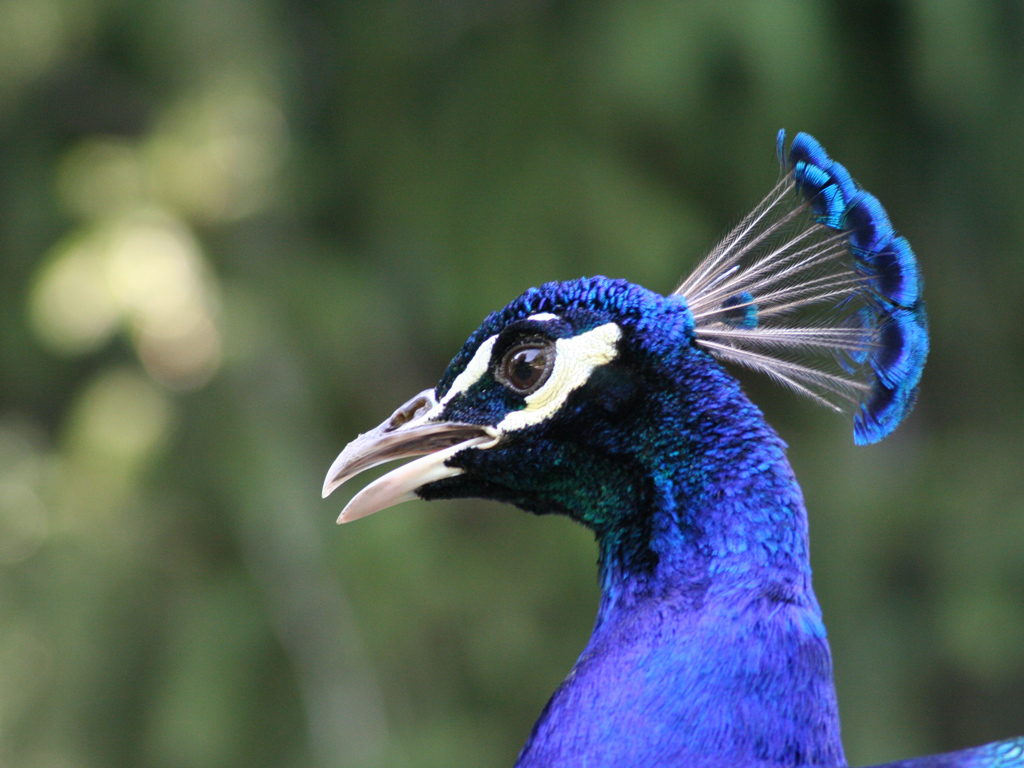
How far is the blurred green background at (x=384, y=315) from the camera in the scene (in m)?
1.98

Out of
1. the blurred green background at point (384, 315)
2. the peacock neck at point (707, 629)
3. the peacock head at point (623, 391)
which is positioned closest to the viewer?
the peacock neck at point (707, 629)

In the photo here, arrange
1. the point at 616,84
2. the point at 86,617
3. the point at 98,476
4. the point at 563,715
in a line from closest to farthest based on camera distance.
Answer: the point at 563,715
the point at 616,84
the point at 98,476
the point at 86,617

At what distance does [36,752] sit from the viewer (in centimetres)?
236

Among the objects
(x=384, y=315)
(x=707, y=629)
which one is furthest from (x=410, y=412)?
(x=384, y=315)

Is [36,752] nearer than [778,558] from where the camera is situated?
No

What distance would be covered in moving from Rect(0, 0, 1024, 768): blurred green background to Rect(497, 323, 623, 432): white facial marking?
3.67 feet

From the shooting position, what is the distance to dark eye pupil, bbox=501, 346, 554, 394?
2.84ft

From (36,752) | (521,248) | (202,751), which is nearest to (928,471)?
(521,248)

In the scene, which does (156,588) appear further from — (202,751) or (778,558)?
(778,558)

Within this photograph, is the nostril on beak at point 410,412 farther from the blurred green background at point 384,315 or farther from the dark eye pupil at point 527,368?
the blurred green background at point 384,315

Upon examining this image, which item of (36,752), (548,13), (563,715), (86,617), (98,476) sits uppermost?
(548,13)

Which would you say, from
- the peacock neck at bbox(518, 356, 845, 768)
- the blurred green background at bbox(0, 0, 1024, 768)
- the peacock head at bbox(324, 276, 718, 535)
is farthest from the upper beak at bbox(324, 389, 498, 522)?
the blurred green background at bbox(0, 0, 1024, 768)

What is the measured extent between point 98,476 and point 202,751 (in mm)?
571

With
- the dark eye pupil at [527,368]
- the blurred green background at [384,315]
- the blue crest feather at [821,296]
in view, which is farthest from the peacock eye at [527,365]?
the blurred green background at [384,315]
